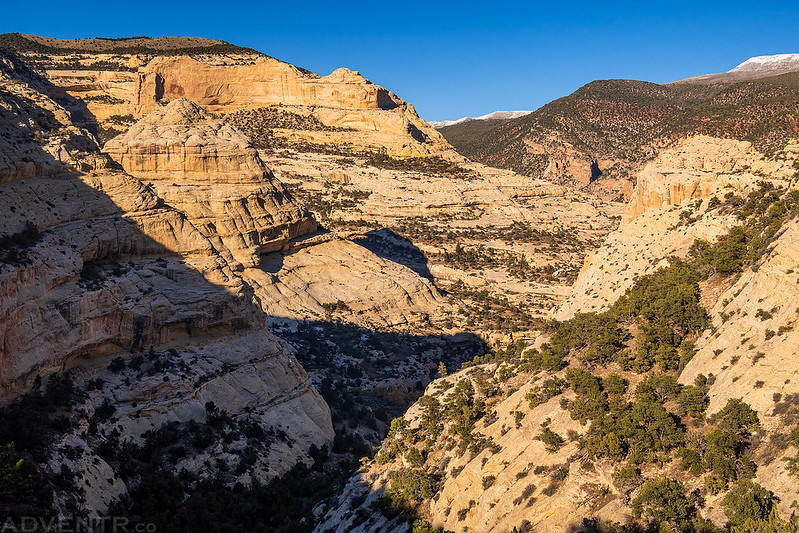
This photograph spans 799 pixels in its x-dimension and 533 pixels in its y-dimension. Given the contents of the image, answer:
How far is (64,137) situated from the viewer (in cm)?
2797

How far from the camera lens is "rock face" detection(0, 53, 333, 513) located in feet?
67.9

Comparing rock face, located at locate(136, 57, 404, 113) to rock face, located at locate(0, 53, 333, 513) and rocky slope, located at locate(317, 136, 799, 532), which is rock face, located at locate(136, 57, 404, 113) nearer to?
rock face, located at locate(0, 53, 333, 513)

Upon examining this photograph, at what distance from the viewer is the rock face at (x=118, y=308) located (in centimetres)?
2070

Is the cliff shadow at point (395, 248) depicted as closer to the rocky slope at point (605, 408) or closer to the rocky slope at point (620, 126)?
the rocky slope at point (605, 408)

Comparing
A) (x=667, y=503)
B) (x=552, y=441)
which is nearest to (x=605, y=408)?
(x=552, y=441)

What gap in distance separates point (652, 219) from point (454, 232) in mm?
48670

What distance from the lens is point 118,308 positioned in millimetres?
24078

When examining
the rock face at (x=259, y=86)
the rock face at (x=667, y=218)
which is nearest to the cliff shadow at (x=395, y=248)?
the rock face at (x=259, y=86)

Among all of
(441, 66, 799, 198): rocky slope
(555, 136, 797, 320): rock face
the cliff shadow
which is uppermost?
(441, 66, 799, 198): rocky slope

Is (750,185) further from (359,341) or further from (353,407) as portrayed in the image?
(359,341)

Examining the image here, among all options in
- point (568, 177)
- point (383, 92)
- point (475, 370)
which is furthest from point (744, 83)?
point (475, 370)

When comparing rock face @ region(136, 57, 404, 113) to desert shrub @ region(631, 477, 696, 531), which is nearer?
desert shrub @ region(631, 477, 696, 531)

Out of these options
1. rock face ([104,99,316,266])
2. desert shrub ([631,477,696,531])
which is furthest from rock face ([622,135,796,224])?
rock face ([104,99,316,266])

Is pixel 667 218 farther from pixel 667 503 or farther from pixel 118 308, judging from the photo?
pixel 118 308
